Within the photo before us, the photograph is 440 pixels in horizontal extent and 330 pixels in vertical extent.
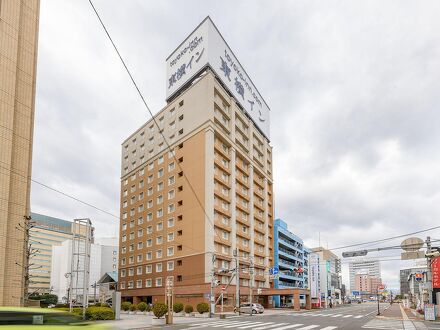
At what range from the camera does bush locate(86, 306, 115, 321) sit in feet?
110

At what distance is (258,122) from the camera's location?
83.2m

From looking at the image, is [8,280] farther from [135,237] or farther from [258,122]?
[258,122]

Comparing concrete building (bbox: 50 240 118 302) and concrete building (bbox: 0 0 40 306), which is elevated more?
concrete building (bbox: 0 0 40 306)

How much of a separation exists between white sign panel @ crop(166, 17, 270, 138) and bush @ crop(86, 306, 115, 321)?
43340 millimetres

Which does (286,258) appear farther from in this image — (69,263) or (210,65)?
(69,263)

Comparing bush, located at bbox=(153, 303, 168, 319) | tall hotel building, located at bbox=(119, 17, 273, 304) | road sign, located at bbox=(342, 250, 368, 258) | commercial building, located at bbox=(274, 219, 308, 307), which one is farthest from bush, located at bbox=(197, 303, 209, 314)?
commercial building, located at bbox=(274, 219, 308, 307)

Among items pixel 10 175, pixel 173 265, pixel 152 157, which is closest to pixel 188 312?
pixel 173 265

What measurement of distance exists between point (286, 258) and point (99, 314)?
224ft

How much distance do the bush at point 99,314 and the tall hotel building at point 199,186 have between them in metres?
18.6

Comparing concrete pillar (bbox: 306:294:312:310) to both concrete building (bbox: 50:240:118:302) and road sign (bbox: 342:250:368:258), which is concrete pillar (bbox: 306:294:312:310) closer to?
road sign (bbox: 342:250:368:258)

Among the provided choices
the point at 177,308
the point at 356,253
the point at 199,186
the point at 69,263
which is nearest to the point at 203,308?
the point at 177,308

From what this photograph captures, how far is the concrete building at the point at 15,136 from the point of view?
103ft

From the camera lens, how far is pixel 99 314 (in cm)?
3456

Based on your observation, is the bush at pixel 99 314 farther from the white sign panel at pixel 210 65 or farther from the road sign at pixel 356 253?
the white sign panel at pixel 210 65
